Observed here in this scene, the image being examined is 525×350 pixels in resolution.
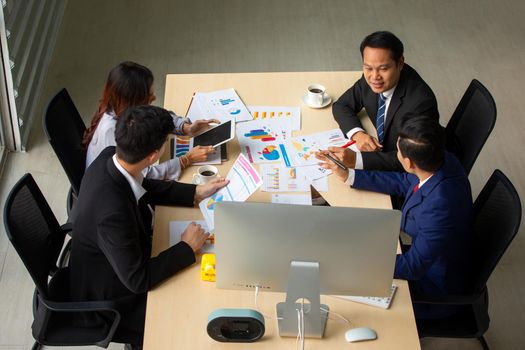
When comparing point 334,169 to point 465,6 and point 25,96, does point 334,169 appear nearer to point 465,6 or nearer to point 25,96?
point 25,96

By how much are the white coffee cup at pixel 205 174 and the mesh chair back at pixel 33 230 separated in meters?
0.59

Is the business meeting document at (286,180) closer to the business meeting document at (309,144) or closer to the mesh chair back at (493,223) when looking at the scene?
the business meeting document at (309,144)

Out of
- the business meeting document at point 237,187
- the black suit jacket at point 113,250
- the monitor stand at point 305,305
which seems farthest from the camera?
the business meeting document at point 237,187

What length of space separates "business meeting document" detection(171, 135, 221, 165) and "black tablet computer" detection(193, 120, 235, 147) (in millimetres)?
31

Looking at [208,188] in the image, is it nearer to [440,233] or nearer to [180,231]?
[180,231]

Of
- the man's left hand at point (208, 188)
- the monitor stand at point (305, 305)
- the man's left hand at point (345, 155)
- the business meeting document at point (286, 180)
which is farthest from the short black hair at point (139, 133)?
the man's left hand at point (345, 155)

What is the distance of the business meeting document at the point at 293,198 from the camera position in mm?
2584

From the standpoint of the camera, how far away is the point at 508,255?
135 inches

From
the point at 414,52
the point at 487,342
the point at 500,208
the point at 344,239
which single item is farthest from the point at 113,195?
the point at 414,52

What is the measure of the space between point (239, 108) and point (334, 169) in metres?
0.62

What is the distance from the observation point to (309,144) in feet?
9.38

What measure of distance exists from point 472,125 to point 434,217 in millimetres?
750

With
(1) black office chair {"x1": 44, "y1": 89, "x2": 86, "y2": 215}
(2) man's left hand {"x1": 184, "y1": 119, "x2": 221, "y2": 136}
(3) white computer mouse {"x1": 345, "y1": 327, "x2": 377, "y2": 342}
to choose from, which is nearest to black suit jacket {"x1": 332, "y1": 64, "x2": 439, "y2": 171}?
(2) man's left hand {"x1": 184, "y1": 119, "x2": 221, "y2": 136}

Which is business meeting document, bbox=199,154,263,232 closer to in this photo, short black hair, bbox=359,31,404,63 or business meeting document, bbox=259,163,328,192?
business meeting document, bbox=259,163,328,192
